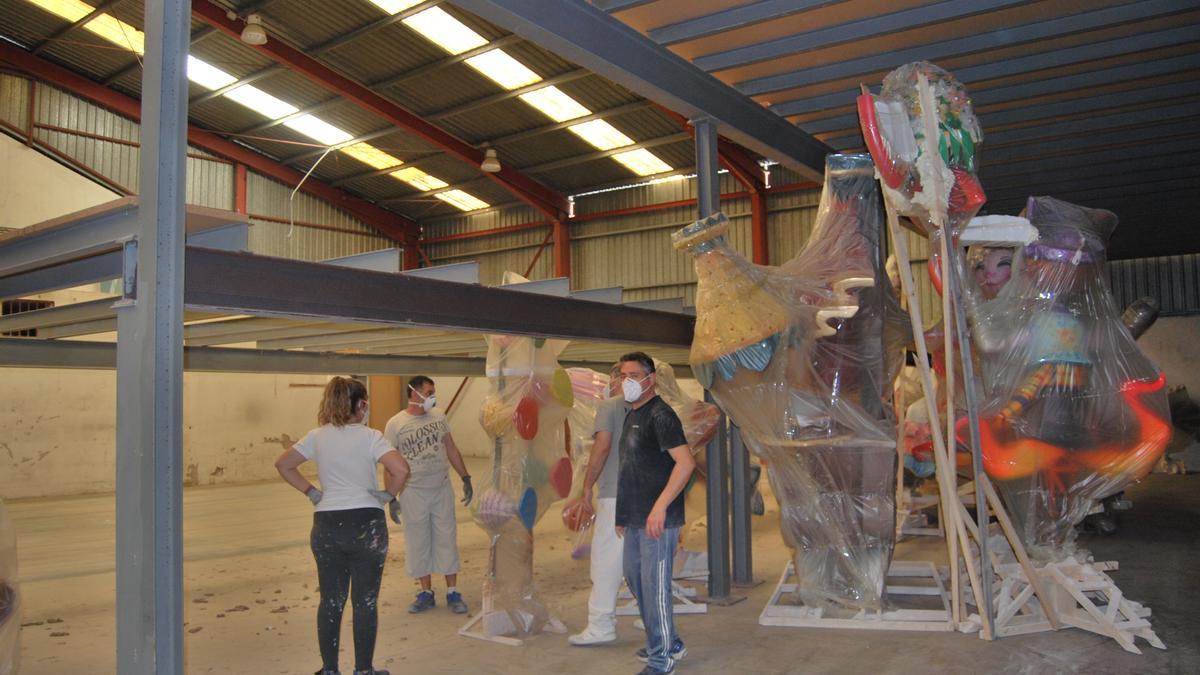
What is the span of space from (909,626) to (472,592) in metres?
3.17

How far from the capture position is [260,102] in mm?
16203

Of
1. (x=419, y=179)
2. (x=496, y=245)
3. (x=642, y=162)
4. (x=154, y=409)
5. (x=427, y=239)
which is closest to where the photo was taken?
(x=154, y=409)

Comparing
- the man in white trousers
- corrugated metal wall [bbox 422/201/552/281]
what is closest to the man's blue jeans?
the man in white trousers

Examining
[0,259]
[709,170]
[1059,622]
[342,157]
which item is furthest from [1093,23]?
[342,157]

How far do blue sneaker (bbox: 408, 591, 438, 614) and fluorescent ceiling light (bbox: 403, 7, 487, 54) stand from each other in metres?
9.42

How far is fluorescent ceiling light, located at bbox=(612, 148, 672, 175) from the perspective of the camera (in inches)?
679

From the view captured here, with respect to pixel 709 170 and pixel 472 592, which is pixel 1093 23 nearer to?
pixel 709 170

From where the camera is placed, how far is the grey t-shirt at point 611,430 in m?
5.19

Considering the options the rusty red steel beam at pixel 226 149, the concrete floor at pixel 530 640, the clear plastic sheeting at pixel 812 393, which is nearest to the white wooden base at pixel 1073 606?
the concrete floor at pixel 530 640

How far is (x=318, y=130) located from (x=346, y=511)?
14273 millimetres

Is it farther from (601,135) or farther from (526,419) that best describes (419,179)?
(526,419)

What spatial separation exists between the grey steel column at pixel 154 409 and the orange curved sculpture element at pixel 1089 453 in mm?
4473

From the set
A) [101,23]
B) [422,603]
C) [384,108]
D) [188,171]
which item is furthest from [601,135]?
[422,603]

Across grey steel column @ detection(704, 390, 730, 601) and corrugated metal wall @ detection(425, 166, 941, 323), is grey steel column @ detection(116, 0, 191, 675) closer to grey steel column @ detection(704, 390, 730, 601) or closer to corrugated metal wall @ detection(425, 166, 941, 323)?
grey steel column @ detection(704, 390, 730, 601)
